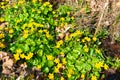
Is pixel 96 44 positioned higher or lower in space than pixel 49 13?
lower

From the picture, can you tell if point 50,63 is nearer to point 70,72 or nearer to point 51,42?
point 70,72

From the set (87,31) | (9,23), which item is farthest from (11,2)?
(87,31)

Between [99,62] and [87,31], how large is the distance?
0.69 meters

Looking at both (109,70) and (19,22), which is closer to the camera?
(109,70)

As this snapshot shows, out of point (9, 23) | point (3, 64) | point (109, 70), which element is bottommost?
point (109, 70)

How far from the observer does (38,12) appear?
495 cm

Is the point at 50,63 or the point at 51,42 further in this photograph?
the point at 51,42

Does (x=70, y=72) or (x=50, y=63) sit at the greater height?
(x=50, y=63)

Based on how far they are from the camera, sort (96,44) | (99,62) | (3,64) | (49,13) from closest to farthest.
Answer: (3,64), (99,62), (96,44), (49,13)

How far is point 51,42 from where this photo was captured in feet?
15.0

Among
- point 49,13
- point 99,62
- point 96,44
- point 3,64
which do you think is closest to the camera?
point 3,64

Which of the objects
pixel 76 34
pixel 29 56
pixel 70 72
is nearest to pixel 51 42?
pixel 76 34

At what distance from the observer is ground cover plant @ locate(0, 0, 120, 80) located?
4.20 m

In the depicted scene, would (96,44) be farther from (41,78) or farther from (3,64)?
(3,64)
